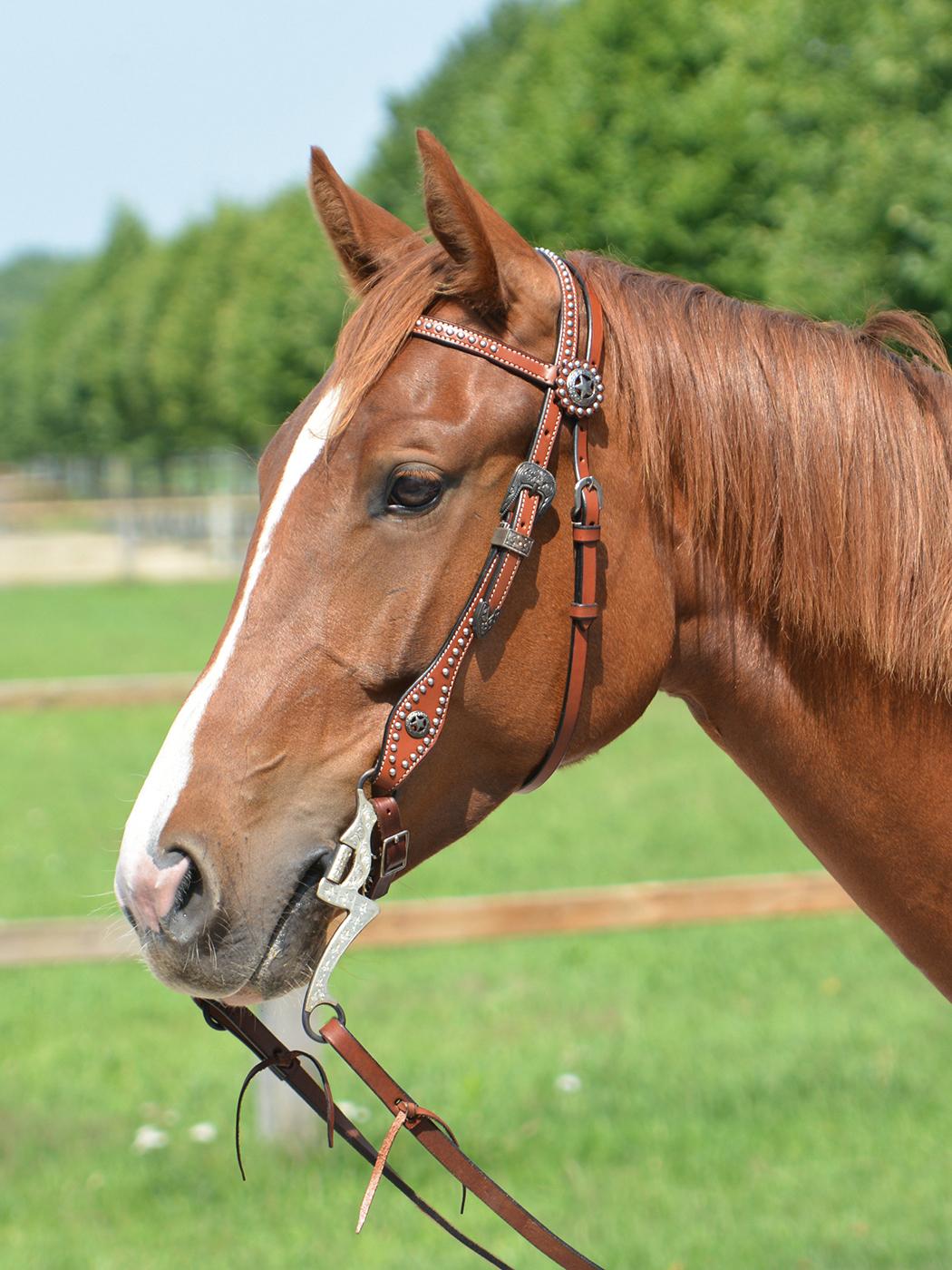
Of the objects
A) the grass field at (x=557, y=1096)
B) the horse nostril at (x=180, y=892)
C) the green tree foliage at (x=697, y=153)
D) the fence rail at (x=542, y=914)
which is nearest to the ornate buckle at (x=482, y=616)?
the horse nostril at (x=180, y=892)

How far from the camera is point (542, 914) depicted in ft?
15.1

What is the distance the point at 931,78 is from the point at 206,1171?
379 inches

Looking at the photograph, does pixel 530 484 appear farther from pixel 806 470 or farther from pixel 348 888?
pixel 348 888

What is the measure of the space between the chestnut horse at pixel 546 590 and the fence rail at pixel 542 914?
8.45 feet

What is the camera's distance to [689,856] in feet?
26.3

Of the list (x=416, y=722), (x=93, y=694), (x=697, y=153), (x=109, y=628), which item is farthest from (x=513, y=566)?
(x=109, y=628)

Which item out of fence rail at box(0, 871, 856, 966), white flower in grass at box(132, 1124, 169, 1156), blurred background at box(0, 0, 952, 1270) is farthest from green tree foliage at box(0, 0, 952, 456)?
white flower in grass at box(132, 1124, 169, 1156)

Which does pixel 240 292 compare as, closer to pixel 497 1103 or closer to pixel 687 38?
pixel 687 38

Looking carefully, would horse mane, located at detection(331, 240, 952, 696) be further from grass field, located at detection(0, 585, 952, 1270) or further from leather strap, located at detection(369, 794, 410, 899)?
grass field, located at detection(0, 585, 952, 1270)

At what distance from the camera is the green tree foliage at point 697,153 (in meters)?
10.0

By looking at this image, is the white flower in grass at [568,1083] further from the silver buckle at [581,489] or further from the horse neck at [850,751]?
the silver buckle at [581,489]

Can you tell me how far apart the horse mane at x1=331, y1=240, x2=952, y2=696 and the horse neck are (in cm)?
5

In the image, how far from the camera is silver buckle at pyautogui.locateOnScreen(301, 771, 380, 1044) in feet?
5.75

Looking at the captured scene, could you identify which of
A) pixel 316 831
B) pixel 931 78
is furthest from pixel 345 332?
pixel 931 78
